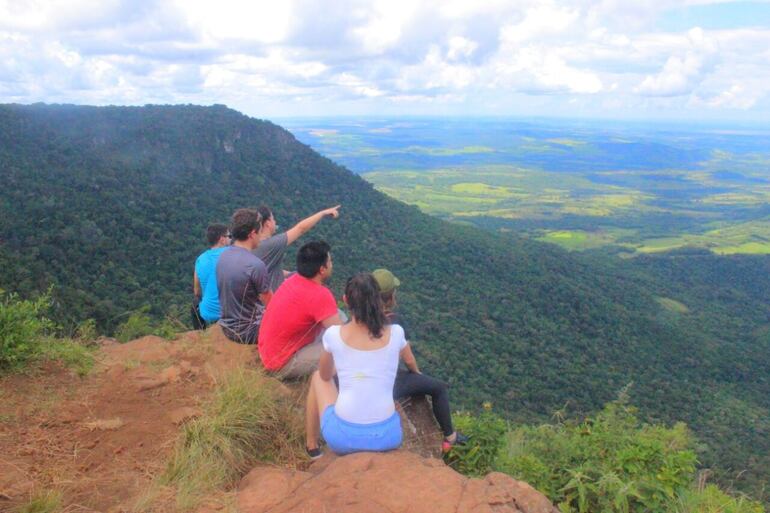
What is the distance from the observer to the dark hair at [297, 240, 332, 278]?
4.30 meters

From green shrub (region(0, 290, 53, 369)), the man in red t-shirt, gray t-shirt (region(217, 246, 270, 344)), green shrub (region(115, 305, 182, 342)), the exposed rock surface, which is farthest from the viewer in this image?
green shrub (region(115, 305, 182, 342))

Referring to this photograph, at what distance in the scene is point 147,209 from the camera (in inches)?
1050

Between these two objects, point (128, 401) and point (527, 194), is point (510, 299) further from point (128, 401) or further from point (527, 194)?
point (527, 194)

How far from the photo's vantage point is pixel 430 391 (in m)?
4.41

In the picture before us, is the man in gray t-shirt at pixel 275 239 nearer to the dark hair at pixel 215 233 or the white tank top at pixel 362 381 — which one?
the dark hair at pixel 215 233

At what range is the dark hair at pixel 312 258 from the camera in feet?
14.1

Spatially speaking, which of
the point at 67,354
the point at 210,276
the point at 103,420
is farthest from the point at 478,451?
the point at 67,354

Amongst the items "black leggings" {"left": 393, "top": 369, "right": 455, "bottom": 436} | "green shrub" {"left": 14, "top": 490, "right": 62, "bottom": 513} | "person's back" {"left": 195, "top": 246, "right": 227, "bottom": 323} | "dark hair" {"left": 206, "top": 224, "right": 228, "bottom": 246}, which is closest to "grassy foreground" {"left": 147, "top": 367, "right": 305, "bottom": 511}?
"green shrub" {"left": 14, "top": 490, "right": 62, "bottom": 513}

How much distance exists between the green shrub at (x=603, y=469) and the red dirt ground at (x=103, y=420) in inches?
97.1

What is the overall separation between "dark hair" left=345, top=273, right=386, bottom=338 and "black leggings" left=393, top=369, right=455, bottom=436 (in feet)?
3.12

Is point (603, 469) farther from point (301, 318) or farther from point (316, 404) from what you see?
point (301, 318)

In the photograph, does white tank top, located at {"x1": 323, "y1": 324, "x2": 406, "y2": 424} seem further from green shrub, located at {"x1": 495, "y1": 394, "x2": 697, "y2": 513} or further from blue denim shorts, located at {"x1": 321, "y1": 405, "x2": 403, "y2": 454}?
green shrub, located at {"x1": 495, "y1": 394, "x2": 697, "y2": 513}

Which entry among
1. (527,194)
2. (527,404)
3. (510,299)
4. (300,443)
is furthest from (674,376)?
(527,194)

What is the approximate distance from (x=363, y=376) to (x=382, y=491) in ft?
2.74
